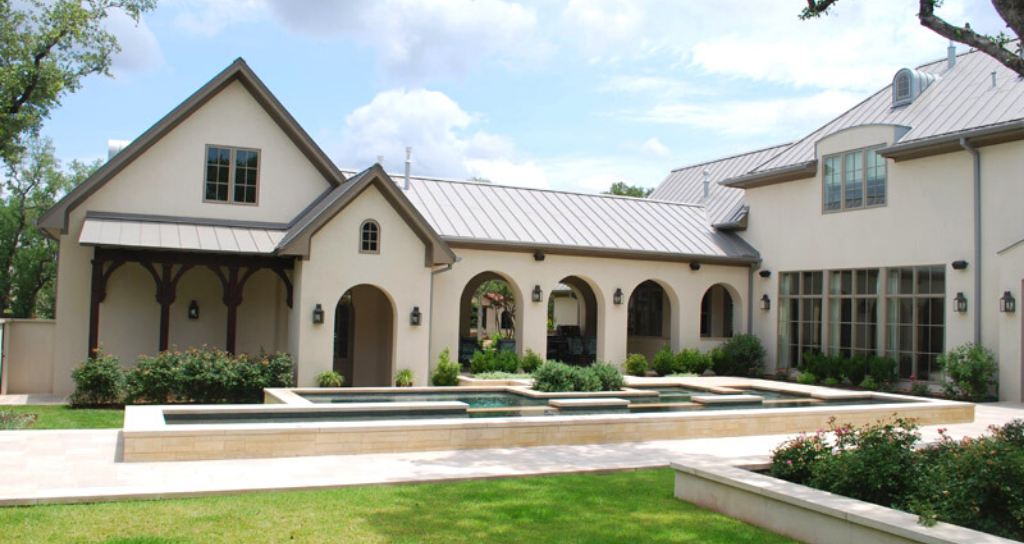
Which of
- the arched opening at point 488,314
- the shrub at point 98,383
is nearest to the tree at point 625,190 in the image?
the arched opening at point 488,314

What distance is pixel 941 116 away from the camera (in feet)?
65.4

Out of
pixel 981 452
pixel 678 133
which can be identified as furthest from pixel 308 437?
pixel 678 133

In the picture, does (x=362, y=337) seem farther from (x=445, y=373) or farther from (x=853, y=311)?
(x=853, y=311)

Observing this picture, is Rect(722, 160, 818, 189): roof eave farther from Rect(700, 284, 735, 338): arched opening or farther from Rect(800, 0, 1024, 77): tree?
Rect(800, 0, 1024, 77): tree

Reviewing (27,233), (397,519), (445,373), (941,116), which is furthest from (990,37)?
(27,233)

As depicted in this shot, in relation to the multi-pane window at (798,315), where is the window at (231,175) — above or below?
above

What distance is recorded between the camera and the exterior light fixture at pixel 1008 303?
57.5ft

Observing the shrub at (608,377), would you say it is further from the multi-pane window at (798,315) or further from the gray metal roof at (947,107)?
the gray metal roof at (947,107)

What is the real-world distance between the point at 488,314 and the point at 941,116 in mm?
45258

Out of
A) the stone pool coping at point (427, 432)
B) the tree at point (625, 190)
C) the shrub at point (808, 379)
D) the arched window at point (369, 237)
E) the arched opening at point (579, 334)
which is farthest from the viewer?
the tree at point (625, 190)

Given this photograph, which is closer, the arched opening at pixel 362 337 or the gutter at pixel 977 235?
the gutter at pixel 977 235

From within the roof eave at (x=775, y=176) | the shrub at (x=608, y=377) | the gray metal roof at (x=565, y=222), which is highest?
the roof eave at (x=775, y=176)

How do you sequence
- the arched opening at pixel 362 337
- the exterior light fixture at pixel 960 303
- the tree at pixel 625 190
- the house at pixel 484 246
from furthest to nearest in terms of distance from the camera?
the tree at pixel 625 190, the arched opening at pixel 362 337, the exterior light fixture at pixel 960 303, the house at pixel 484 246

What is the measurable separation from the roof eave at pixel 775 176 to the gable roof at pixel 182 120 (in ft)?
40.2
